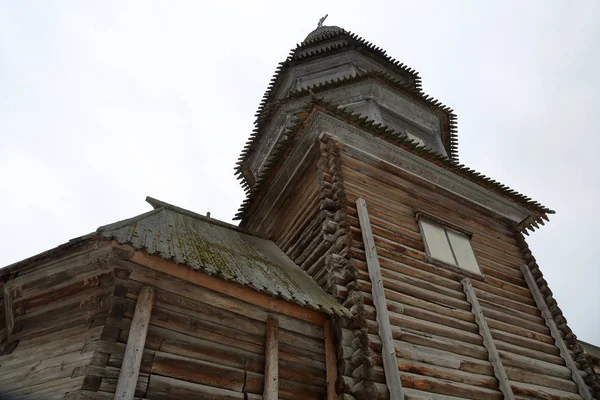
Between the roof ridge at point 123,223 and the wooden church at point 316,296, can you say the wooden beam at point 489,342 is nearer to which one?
the wooden church at point 316,296

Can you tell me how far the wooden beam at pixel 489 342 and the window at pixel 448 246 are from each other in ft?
2.14

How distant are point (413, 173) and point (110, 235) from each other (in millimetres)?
6914

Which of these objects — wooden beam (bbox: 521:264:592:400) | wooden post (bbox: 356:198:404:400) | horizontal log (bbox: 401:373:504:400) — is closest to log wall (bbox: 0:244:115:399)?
wooden post (bbox: 356:198:404:400)

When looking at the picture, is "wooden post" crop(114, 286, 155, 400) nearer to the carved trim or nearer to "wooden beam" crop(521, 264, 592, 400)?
the carved trim

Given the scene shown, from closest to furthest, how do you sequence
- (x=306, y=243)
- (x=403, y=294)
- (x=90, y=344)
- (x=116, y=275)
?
(x=90, y=344) < (x=116, y=275) < (x=403, y=294) < (x=306, y=243)

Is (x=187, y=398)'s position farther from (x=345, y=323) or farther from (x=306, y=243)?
(x=306, y=243)

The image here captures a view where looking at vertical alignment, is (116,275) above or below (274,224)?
below

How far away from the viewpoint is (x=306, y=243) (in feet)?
25.5

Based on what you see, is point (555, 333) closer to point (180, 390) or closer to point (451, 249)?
point (451, 249)

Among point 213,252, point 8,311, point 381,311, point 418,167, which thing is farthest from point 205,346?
point 418,167

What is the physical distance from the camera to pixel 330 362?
5.48 meters

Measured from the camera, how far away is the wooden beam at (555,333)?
24.0 ft

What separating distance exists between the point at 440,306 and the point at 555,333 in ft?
10.7

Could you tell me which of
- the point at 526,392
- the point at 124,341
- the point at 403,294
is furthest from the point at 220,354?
the point at 526,392
